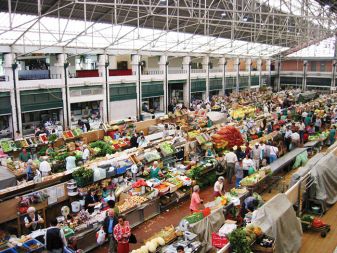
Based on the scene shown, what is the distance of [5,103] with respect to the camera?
19.0 meters

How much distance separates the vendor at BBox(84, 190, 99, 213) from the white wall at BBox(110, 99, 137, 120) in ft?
51.7

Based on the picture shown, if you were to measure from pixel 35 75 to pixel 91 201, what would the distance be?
13.3m

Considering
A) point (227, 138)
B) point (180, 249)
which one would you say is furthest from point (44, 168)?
point (227, 138)

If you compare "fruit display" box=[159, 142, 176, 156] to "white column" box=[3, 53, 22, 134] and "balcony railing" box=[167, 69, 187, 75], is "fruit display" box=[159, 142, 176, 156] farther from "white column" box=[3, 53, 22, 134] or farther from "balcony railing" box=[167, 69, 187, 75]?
"balcony railing" box=[167, 69, 187, 75]

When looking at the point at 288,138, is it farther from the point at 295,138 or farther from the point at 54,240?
the point at 54,240

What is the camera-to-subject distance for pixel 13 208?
8.94 m

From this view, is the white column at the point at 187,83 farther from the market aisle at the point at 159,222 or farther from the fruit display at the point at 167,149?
the market aisle at the point at 159,222

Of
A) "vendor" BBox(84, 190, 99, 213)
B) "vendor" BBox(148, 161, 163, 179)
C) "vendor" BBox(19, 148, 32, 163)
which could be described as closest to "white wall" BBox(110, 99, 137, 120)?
"vendor" BBox(19, 148, 32, 163)

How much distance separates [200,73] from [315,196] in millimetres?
25309

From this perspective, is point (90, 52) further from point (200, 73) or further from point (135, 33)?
point (200, 73)

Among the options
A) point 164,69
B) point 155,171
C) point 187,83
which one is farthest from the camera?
point 187,83

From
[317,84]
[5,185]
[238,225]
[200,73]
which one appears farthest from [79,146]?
[317,84]

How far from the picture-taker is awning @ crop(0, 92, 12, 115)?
18780 millimetres

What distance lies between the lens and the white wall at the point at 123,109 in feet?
84.9
